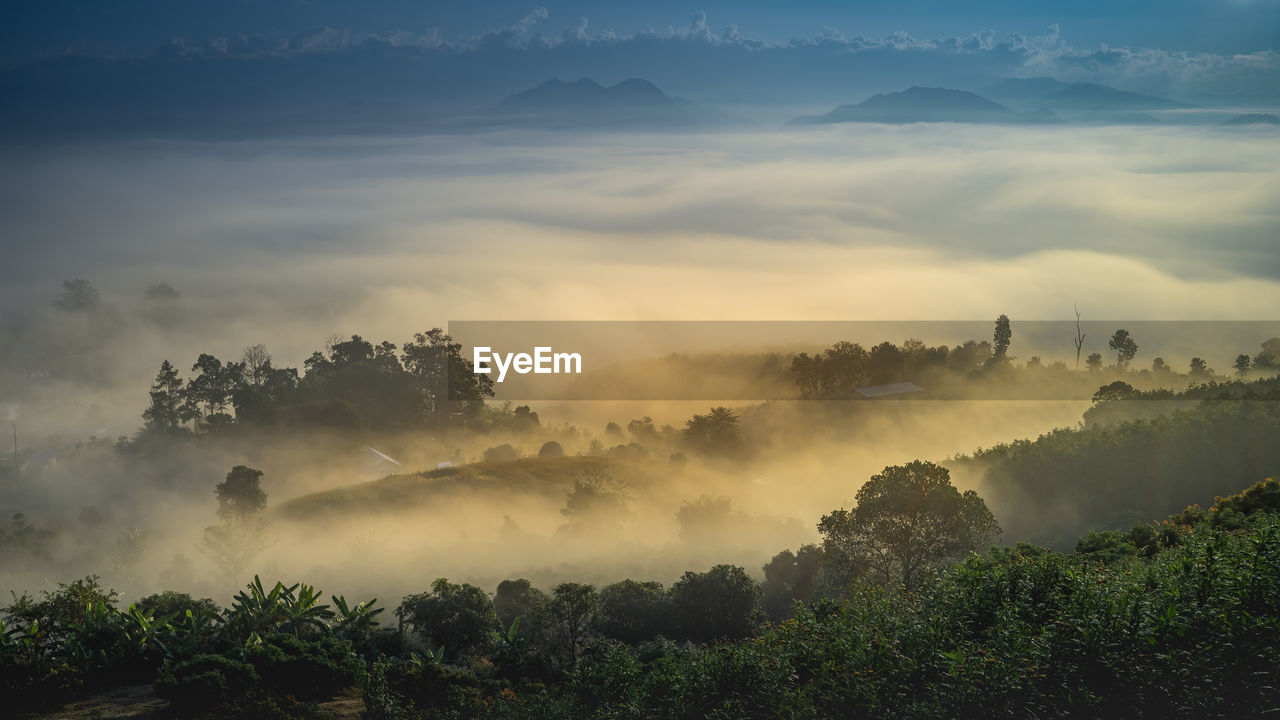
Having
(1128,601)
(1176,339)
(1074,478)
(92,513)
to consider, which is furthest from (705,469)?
(1176,339)

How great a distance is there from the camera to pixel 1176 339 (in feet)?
529

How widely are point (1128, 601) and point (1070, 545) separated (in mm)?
26801

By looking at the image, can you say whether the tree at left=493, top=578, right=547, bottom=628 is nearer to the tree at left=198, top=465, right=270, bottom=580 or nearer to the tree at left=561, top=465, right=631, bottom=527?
the tree at left=561, top=465, right=631, bottom=527

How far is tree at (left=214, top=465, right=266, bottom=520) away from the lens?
7788cm

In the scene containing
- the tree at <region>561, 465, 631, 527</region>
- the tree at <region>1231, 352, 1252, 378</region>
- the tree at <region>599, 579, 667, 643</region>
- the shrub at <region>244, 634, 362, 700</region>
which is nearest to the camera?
the shrub at <region>244, 634, 362, 700</region>

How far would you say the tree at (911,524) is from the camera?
39.6 metres

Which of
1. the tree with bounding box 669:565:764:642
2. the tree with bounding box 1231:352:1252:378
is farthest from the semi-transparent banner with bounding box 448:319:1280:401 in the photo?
the tree with bounding box 669:565:764:642

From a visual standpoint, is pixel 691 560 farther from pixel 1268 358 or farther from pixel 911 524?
pixel 1268 358

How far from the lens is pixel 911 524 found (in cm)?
3991

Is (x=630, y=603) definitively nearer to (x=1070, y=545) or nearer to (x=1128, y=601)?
(x=1128, y=601)

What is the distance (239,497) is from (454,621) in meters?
49.1

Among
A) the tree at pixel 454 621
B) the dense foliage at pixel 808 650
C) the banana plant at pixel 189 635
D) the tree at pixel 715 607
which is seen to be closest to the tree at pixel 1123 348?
the dense foliage at pixel 808 650

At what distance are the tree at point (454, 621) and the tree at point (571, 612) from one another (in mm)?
2441

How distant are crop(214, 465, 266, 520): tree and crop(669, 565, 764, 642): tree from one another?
50.1 metres
